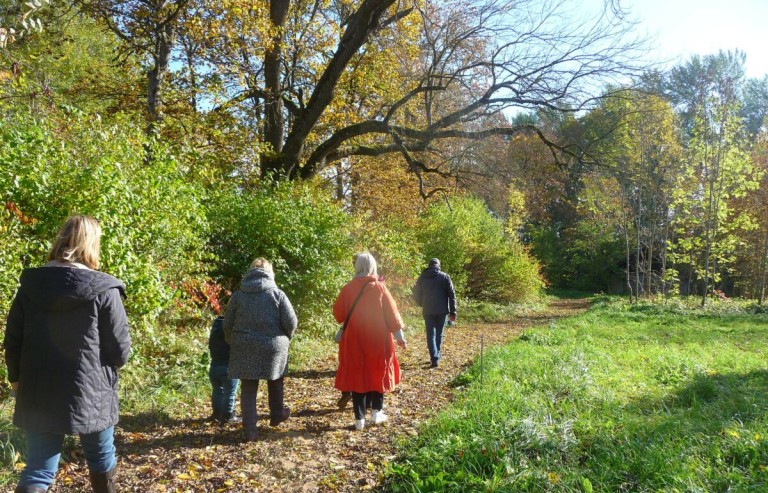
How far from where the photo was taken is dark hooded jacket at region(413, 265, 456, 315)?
30.0 ft

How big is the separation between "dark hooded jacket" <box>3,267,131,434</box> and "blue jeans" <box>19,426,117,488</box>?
0.11 m

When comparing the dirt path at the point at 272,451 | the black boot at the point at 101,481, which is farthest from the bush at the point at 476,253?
the black boot at the point at 101,481

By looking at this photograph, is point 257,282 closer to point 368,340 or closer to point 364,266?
point 364,266

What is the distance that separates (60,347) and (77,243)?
2.01ft

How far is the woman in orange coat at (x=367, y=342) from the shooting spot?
18.3 feet

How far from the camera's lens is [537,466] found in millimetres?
3934

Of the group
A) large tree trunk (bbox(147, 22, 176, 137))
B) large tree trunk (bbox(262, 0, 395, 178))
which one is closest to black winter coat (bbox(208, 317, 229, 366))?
large tree trunk (bbox(147, 22, 176, 137))

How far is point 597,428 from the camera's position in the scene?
14.9 ft

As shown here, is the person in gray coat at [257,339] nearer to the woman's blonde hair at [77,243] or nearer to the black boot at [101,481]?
the black boot at [101,481]

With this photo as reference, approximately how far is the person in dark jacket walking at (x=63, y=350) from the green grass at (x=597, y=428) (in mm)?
2166

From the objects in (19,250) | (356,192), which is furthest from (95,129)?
(356,192)

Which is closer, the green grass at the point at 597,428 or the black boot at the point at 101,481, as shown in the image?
the black boot at the point at 101,481

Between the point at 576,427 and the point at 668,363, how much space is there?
4.38 metres

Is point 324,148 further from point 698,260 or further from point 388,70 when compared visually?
point 698,260
